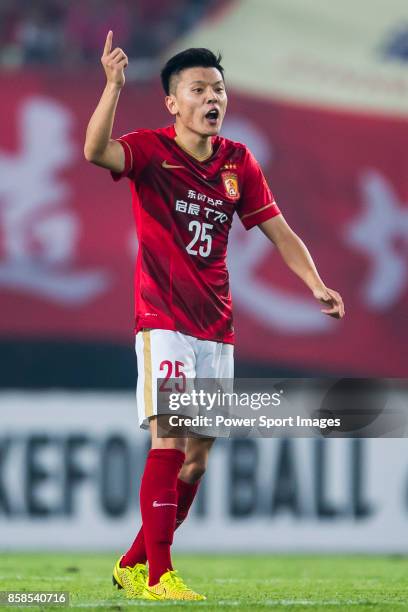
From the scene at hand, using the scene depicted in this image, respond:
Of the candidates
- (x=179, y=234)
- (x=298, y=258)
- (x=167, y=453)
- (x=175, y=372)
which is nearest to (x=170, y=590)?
(x=167, y=453)

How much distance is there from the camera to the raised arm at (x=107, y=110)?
14.5 feet

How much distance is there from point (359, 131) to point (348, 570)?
12.4 feet

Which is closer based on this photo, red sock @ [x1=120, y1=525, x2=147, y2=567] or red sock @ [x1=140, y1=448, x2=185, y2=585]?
red sock @ [x1=140, y1=448, x2=185, y2=585]

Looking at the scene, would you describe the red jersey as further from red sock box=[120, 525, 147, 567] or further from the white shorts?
red sock box=[120, 525, 147, 567]

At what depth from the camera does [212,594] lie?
197 inches

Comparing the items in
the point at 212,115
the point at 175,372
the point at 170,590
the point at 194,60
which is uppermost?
the point at 194,60

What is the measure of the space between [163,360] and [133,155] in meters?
0.71

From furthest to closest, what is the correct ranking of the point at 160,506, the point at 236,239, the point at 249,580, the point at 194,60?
the point at 236,239
the point at 249,580
the point at 194,60
the point at 160,506

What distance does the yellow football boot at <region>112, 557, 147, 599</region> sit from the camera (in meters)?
4.88

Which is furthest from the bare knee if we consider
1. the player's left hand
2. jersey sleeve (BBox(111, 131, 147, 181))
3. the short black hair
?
the short black hair

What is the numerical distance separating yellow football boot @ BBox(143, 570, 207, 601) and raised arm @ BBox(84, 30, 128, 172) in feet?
4.53

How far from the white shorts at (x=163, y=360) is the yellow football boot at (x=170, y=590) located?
0.55m

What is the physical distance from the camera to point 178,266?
15.6 ft

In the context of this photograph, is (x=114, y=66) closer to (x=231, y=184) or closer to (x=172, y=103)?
(x=172, y=103)
